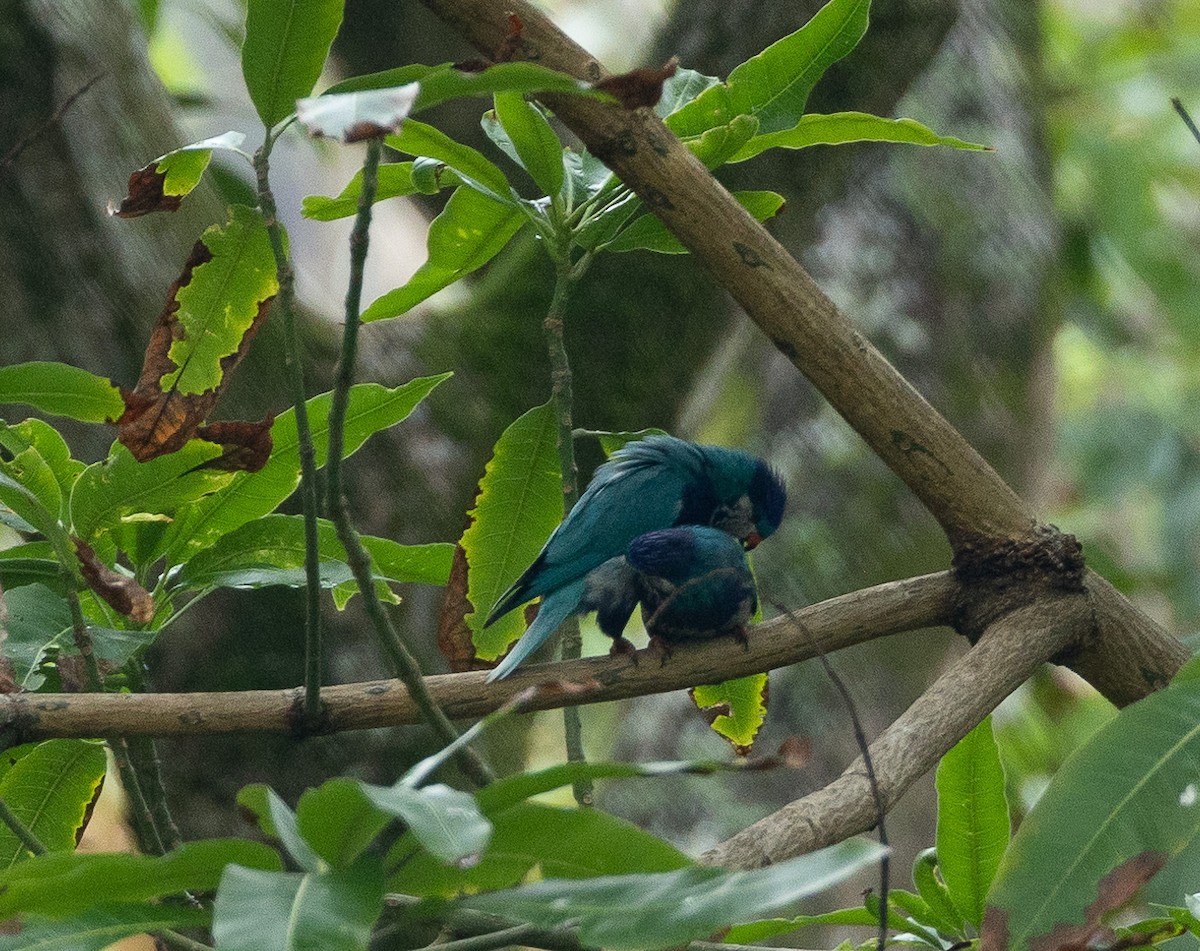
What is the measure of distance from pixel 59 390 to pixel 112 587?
299mm

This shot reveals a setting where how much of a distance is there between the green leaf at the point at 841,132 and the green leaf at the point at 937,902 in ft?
3.11

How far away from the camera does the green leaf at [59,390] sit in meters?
1.57

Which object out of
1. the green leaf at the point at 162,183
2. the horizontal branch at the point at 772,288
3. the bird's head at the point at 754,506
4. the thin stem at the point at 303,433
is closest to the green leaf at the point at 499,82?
the thin stem at the point at 303,433

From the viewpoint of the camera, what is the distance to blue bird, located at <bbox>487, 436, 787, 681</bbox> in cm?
188

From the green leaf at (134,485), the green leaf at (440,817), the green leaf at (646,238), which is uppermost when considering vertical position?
the green leaf at (646,238)

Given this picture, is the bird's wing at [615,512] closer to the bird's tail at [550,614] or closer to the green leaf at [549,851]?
the bird's tail at [550,614]

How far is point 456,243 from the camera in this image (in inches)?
72.7

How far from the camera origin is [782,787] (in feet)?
12.6

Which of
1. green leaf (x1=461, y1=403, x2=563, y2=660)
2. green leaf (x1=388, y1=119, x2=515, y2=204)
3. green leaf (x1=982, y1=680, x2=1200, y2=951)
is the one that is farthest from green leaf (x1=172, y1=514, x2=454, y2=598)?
green leaf (x1=982, y1=680, x2=1200, y2=951)

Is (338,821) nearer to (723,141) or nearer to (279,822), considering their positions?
(279,822)

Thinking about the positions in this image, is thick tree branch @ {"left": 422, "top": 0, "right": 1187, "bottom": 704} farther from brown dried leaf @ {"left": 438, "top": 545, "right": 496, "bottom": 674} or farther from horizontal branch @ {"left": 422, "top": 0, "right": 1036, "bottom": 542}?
brown dried leaf @ {"left": 438, "top": 545, "right": 496, "bottom": 674}

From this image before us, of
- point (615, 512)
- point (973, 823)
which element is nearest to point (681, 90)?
point (615, 512)

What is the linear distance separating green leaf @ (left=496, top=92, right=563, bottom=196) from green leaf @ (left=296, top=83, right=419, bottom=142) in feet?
2.23

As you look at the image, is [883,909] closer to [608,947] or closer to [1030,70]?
[608,947]
